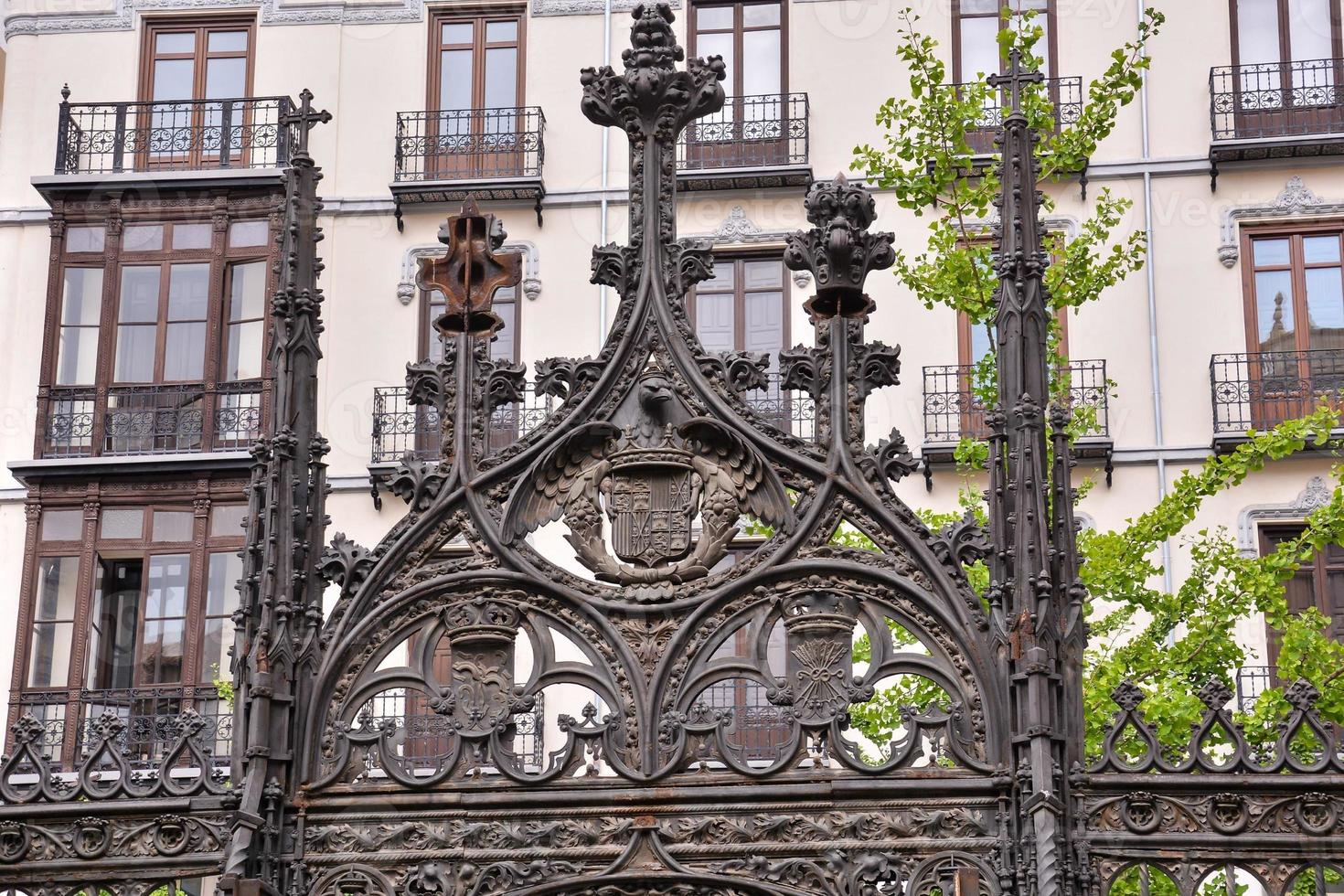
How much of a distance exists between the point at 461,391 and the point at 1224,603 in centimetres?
786

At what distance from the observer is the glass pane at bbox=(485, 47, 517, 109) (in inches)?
1092

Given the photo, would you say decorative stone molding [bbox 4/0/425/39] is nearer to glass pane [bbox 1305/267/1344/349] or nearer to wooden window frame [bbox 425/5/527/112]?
wooden window frame [bbox 425/5/527/112]

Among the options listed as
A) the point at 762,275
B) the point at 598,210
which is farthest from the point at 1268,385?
the point at 598,210

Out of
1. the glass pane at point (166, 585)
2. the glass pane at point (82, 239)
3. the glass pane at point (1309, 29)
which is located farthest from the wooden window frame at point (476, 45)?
the glass pane at point (1309, 29)

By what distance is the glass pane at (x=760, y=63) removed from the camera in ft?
89.4

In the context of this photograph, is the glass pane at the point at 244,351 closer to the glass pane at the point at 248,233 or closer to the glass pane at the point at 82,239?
the glass pane at the point at 248,233

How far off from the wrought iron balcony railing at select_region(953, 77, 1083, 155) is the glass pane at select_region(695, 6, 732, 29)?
10.3ft

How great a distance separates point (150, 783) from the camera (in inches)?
453

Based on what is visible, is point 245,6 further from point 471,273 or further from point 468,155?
point 471,273

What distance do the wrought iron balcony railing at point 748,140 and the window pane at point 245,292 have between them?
481 cm

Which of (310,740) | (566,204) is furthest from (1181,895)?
(566,204)

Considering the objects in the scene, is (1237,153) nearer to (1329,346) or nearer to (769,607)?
(1329,346)

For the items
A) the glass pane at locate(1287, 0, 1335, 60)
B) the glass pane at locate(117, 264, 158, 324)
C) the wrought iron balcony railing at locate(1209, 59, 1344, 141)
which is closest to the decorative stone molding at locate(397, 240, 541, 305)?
the glass pane at locate(117, 264, 158, 324)

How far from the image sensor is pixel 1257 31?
1058 inches
